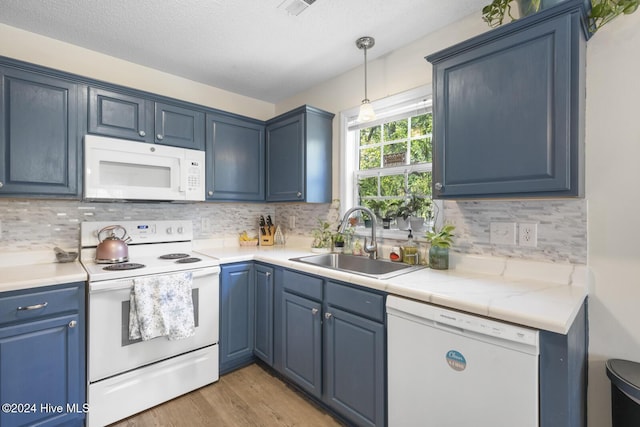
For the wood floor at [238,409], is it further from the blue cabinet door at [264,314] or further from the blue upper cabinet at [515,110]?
the blue upper cabinet at [515,110]

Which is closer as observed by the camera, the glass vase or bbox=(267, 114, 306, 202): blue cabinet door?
the glass vase

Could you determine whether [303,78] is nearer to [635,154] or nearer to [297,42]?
[297,42]

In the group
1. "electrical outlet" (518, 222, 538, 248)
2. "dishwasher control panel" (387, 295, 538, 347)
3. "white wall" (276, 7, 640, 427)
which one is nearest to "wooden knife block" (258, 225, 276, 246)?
"dishwasher control panel" (387, 295, 538, 347)

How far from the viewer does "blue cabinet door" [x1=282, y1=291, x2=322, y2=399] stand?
1868 mm

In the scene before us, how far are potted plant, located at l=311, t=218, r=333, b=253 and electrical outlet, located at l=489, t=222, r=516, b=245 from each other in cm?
123

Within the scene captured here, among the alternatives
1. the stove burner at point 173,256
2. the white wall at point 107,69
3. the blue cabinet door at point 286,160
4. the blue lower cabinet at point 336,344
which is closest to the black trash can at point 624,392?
the blue lower cabinet at point 336,344

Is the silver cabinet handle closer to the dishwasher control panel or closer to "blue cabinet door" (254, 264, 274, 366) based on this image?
"blue cabinet door" (254, 264, 274, 366)

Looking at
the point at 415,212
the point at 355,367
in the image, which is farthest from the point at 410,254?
the point at 355,367

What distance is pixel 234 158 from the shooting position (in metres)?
2.73

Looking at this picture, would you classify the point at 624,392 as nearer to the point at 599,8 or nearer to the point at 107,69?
the point at 599,8

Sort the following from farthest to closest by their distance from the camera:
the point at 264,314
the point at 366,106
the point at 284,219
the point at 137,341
Answer: the point at 284,219 < the point at 264,314 < the point at 366,106 < the point at 137,341

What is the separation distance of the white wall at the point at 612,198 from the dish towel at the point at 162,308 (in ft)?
7.20

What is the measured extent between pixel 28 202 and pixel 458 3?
297 centimetres

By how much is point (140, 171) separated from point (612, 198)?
275cm
